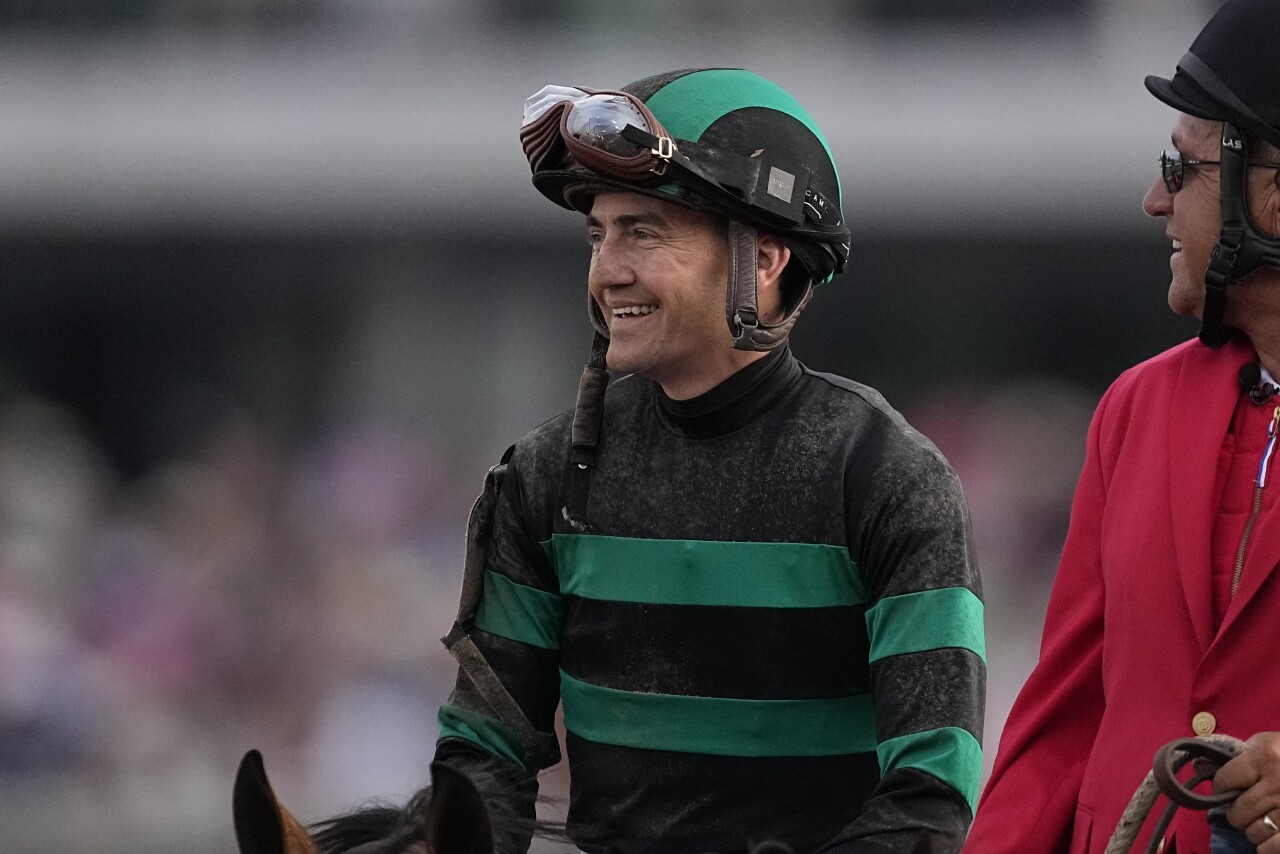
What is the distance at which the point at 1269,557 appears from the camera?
2445mm

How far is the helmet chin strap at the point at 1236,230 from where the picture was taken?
100.0 inches

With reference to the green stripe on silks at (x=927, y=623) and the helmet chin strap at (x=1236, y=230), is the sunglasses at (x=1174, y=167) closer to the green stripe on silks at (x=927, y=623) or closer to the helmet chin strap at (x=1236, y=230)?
the helmet chin strap at (x=1236, y=230)

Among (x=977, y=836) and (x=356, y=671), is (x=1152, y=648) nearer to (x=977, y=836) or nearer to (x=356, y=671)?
(x=977, y=836)

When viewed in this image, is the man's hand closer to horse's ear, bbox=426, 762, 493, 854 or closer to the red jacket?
the red jacket

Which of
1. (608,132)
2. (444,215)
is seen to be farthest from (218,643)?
(608,132)

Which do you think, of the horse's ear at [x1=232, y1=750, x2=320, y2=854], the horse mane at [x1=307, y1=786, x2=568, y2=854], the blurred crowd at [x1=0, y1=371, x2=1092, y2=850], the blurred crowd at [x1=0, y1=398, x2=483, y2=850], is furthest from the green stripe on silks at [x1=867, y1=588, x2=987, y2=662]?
the blurred crowd at [x1=0, y1=398, x2=483, y2=850]

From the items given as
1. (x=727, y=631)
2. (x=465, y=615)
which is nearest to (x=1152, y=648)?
(x=727, y=631)

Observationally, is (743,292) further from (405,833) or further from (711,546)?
(405,833)

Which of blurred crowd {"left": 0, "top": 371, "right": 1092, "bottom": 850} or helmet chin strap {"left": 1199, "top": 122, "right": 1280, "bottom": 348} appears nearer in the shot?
helmet chin strap {"left": 1199, "top": 122, "right": 1280, "bottom": 348}

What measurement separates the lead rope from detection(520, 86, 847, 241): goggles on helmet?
103 cm

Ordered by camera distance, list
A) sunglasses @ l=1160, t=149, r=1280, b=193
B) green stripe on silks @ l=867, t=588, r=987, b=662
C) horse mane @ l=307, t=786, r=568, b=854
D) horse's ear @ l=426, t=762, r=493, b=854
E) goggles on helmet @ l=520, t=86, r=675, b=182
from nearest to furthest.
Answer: horse's ear @ l=426, t=762, r=493, b=854
horse mane @ l=307, t=786, r=568, b=854
sunglasses @ l=1160, t=149, r=1280, b=193
green stripe on silks @ l=867, t=588, r=987, b=662
goggles on helmet @ l=520, t=86, r=675, b=182

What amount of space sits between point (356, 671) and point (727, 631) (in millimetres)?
5893

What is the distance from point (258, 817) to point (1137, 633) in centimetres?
117

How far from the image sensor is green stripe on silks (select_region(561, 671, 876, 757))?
2.89 metres
